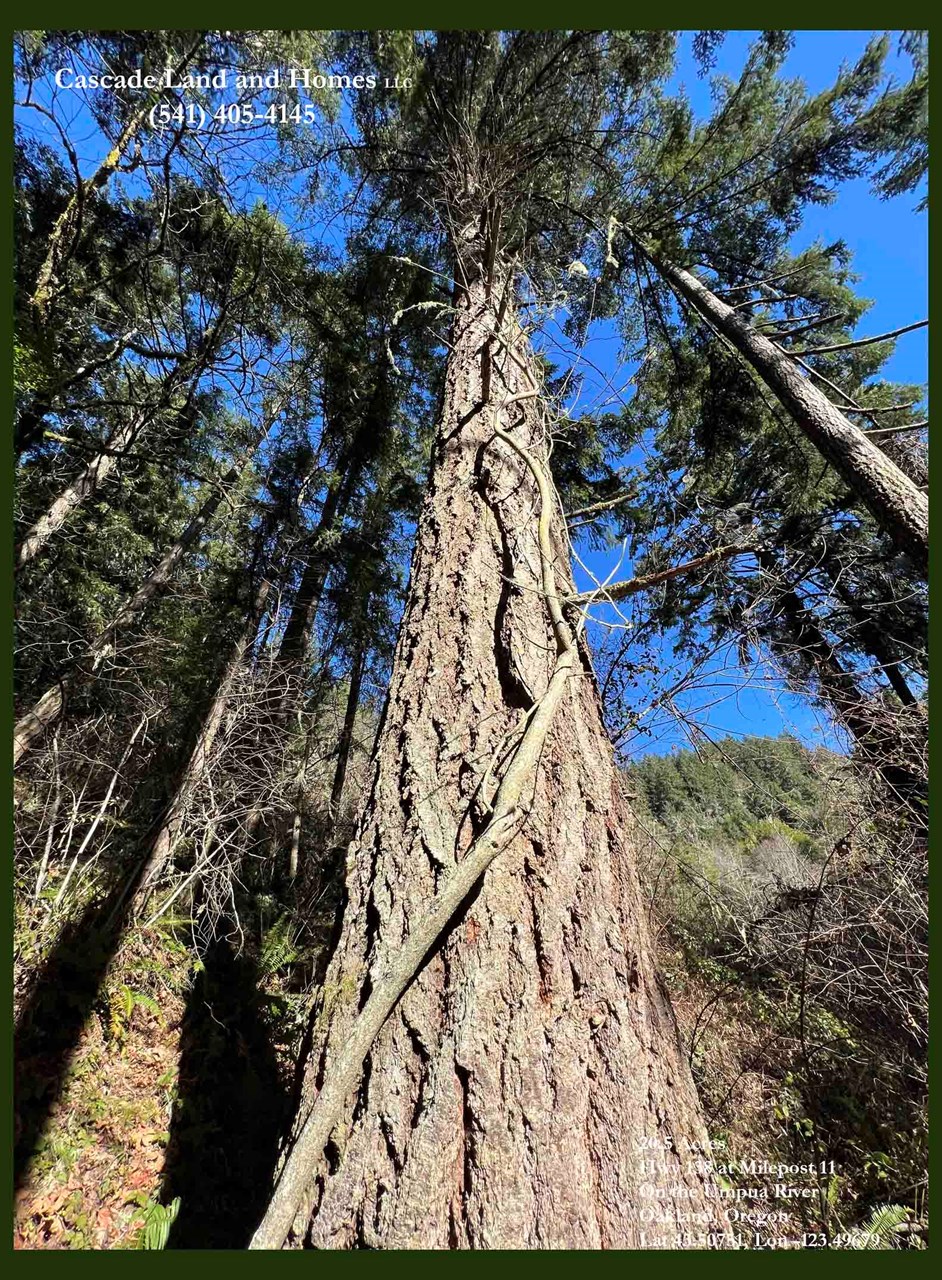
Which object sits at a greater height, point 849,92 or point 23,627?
point 849,92

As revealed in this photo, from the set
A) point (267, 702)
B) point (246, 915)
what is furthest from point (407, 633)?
point (246, 915)

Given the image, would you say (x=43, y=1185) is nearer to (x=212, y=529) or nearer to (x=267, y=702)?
(x=267, y=702)

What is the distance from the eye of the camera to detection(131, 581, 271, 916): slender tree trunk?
11.9 feet

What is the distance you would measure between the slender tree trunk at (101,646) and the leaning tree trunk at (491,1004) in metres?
3.28

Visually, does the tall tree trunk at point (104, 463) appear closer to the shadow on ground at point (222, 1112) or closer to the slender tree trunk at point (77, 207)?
the slender tree trunk at point (77, 207)

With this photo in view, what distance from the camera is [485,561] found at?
80.7 inches

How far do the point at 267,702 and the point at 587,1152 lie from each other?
414 centimetres

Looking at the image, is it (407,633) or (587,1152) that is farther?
(407,633)

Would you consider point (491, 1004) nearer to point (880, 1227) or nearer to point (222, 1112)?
point (880, 1227)

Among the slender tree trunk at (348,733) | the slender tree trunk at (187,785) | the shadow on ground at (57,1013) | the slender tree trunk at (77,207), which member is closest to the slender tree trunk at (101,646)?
the slender tree trunk at (187,785)

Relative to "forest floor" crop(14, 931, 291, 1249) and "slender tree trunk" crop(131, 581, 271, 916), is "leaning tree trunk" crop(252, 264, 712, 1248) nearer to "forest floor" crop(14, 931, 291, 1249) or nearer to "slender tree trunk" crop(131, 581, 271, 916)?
"forest floor" crop(14, 931, 291, 1249)

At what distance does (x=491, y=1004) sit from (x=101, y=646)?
451 centimetres

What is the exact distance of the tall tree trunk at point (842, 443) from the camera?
3.06 meters

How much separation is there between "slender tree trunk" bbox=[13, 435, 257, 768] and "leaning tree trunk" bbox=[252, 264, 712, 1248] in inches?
129
